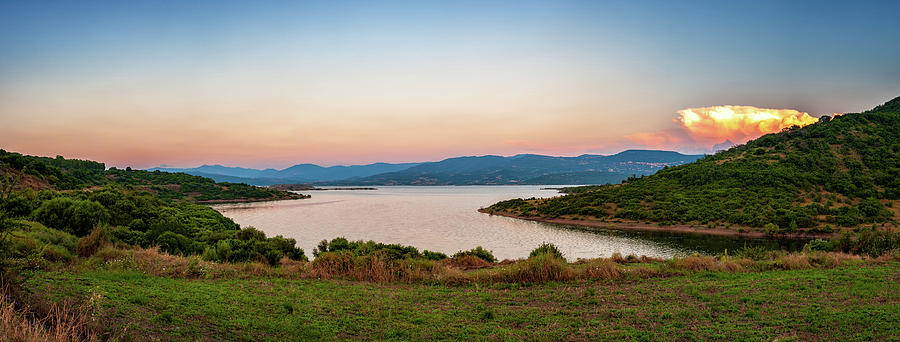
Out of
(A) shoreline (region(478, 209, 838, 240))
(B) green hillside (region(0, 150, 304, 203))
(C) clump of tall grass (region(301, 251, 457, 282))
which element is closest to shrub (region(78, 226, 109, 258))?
(C) clump of tall grass (region(301, 251, 457, 282))

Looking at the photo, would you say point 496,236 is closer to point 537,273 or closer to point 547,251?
point 547,251

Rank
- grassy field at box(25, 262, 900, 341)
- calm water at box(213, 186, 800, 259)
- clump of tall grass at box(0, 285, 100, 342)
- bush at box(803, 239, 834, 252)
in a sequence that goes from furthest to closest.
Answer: calm water at box(213, 186, 800, 259)
bush at box(803, 239, 834, 252)
grassy field at box(25, 262, 900, 341)
clump of tall grass at box(0, 285, 100, 342)

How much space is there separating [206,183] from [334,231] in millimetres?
92685

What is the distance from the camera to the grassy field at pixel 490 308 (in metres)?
7.13

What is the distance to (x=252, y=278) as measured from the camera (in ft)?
38.8

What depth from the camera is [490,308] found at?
28.7ft

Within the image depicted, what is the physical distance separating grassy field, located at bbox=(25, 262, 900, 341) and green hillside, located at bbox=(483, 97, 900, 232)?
3826 cm

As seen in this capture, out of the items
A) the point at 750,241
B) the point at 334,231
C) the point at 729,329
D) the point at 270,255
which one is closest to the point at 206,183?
the point at 334,231

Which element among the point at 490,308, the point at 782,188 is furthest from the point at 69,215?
the point at 782,188

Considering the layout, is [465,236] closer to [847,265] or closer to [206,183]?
[847,265]

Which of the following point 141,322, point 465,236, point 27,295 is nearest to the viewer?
point 27,295

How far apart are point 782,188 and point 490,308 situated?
57.8 meters

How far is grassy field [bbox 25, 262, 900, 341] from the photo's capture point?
713 cm

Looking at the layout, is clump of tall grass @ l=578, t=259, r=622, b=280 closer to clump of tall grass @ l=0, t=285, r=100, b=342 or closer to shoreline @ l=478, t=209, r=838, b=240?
clump of tall grass @ l=0, t=285, r=100, b=342
